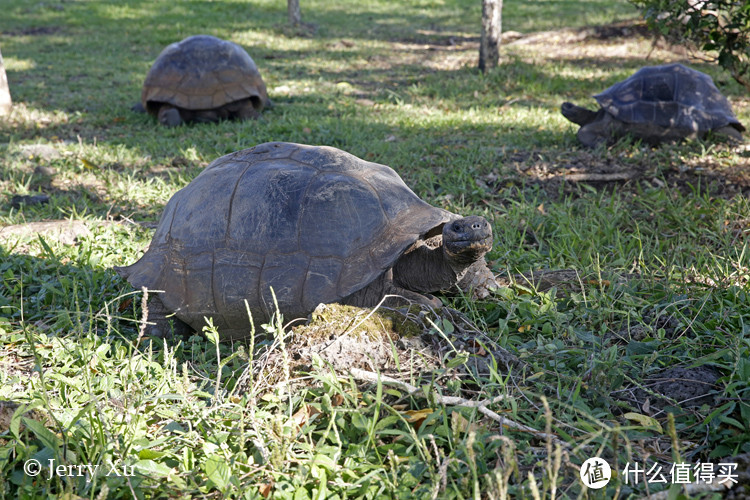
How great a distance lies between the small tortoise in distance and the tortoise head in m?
3.83

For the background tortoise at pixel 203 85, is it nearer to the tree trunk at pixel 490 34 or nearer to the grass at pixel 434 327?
the grass at pixel 434 327

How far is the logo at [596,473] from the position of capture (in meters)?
1.71

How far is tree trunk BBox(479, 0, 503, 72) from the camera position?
361 inches

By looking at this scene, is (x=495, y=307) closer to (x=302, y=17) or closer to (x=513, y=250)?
(x=513, y=250)

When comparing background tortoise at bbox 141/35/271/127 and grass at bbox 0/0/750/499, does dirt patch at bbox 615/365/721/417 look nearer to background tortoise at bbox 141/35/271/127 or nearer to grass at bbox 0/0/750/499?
grass at bbox 0/0/750/499

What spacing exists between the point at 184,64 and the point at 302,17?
887cm

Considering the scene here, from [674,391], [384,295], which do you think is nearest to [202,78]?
[384,295]

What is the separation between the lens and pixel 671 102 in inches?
233

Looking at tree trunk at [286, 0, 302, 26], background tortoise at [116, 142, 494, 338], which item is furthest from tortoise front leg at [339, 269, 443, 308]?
tree trunk at [286, 0, 302, 26]

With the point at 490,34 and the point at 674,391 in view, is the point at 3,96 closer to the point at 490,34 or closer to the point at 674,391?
the point at 490,34

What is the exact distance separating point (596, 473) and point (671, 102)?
523 cm

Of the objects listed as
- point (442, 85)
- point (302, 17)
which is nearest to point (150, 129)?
point (442, 85)

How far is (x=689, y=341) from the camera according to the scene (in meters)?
2.50

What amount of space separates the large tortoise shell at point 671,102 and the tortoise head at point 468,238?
4081mm
